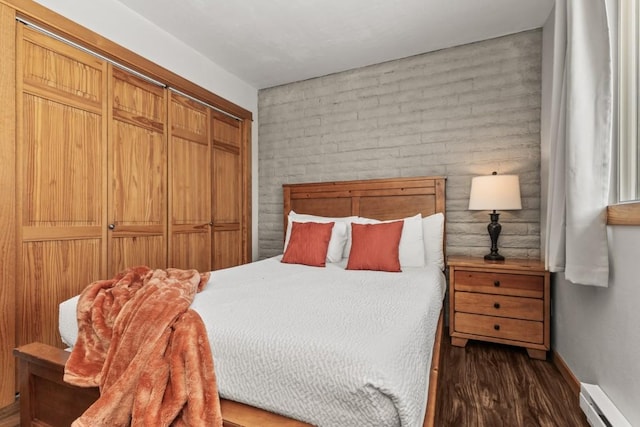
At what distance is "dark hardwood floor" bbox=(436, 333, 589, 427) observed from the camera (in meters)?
1.62

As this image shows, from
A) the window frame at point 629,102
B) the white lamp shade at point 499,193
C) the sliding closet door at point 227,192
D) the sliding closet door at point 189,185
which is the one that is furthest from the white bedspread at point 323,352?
the sliding closet door at point 227,192

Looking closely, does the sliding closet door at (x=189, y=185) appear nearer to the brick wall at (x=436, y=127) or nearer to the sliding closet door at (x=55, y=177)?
the sliding closet door at (x=55, y=177)

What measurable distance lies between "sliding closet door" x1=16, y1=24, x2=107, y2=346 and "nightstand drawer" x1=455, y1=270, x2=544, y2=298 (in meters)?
2.67

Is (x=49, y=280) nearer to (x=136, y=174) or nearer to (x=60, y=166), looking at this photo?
(x=60, y=166)

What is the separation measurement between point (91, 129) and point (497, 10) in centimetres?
309

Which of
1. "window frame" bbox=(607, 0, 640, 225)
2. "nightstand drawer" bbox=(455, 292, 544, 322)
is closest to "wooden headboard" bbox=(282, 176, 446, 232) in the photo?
"nightstand drawer" bbox=(455, 292, 544, 322)

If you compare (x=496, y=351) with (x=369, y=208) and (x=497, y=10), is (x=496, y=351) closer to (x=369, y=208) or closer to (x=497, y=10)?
(x=369, y=208)

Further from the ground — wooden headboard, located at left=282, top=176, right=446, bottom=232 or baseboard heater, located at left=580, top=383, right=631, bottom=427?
wooden headboard, located at left=282, top=176, right=446, bottom=232

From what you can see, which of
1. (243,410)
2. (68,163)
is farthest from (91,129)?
(243,410)

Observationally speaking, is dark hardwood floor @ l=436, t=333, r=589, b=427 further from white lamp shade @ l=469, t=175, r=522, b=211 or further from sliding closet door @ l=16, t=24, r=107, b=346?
sliding closet door @ l=16, t=24, r=107, b=346

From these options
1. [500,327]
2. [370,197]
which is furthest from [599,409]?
[370,197]

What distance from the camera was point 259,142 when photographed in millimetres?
3955

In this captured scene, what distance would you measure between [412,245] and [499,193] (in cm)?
76

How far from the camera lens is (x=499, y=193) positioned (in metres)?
2.50
